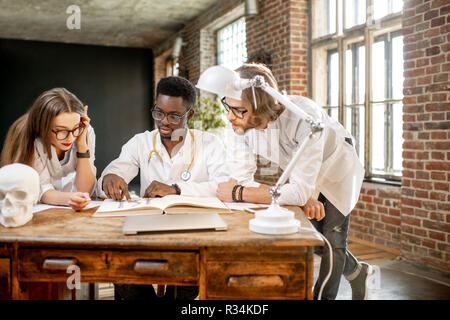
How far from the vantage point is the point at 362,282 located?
2.39 metres

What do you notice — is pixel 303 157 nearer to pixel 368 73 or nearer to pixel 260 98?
pixel 260 98

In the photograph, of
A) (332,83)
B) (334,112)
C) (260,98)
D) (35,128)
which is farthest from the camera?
(332,83)

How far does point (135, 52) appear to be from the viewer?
10898 millimetres

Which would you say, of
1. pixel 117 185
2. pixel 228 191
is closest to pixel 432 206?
pixel 228 191

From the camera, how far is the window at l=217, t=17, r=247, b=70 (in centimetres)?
691

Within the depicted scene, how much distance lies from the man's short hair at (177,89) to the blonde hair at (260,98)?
533mm

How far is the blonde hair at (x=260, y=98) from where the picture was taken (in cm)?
174

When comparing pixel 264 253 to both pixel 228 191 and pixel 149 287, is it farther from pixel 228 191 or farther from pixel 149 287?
pixel 149 287

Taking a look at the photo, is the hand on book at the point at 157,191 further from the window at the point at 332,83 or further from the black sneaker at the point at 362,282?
the window at the point at 332,83

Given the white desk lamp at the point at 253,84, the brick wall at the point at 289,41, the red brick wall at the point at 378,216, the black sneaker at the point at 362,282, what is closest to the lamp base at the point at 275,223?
the white desk lamp at the point at 253,84

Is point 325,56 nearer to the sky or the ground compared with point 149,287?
nearer to the sky

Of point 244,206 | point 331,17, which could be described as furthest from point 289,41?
point 244,206

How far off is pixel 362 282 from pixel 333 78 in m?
3.15
